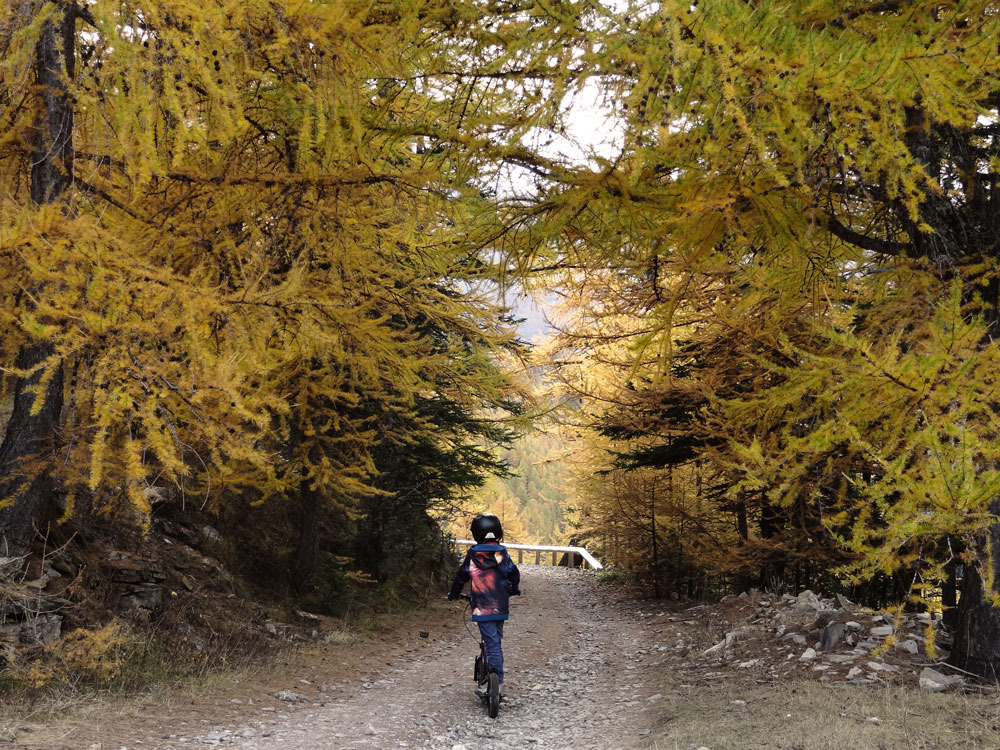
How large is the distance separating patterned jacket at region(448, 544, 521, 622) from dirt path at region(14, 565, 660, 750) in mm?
946

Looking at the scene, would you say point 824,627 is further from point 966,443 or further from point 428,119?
point 428,119

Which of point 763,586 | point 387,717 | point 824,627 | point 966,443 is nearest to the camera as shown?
point 966,443

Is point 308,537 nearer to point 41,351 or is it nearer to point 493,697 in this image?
point 493,697

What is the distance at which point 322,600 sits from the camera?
10.3 m

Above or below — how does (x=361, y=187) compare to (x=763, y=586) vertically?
above

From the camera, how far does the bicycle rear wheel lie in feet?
19.9

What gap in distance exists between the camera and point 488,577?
6426mm

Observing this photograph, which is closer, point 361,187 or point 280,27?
point 280,27

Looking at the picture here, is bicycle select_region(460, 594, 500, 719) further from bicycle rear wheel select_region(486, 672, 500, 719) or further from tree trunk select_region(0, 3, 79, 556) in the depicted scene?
tree trunk select_region(0, 3, 79, 556)

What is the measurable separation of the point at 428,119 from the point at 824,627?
21.7 feet

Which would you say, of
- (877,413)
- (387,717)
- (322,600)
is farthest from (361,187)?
(322,600)

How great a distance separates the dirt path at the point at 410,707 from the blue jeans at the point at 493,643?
0.46m

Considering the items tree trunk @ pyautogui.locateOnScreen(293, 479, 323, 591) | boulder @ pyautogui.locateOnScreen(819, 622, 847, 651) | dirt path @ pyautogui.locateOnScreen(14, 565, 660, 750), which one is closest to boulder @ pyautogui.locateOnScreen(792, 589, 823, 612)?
boulder @ pyautogui.locateOnScreen(819, 622, 847, 651)

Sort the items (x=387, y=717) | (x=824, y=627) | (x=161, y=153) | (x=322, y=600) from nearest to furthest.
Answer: (x=161, y=153), (x=387, y=717), (x=824, y=627), (x=322, y=600)
